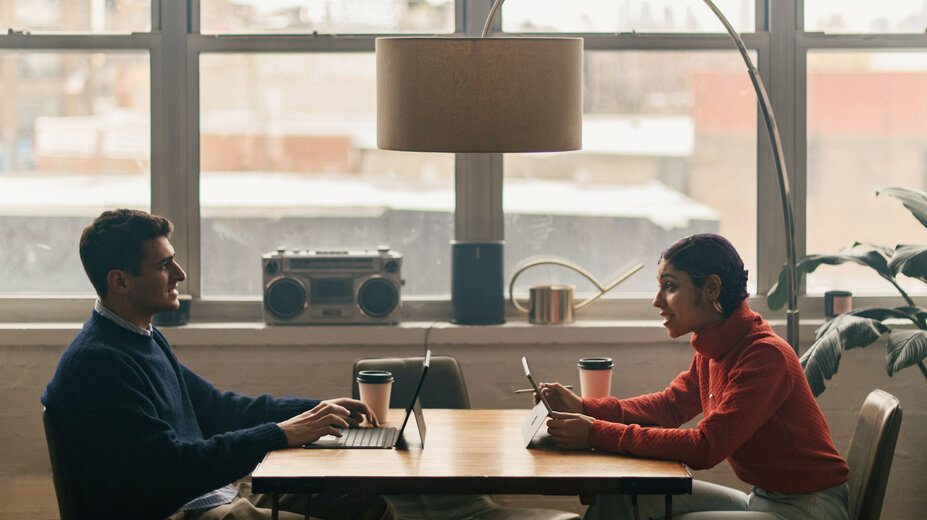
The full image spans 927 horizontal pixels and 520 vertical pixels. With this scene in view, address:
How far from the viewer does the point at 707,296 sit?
A: 8.27 ft

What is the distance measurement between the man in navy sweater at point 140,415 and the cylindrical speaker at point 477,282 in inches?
42.4

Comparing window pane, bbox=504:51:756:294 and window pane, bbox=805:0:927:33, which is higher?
window pane, bbox=805:0:927:33

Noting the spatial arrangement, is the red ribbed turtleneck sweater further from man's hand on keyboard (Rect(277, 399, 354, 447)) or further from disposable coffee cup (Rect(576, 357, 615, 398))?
man's hand on keyboard (Rect(277, 399, 354, 447))

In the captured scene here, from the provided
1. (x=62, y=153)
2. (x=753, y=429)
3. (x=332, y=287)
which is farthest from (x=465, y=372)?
(x=62, y=153)

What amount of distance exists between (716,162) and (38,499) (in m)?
2.70

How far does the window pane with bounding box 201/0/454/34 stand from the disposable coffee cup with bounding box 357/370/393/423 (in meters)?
1.62

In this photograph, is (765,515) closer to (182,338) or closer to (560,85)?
(560,85)

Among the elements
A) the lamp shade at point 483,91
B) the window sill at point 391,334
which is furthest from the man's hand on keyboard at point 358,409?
the window sill at point 391,334

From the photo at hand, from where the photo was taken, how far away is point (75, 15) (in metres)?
3.87

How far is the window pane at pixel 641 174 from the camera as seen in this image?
3.91 meters

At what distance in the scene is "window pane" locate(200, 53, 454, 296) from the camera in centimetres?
390

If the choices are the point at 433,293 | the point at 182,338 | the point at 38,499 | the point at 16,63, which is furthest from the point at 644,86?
the point at 38,499

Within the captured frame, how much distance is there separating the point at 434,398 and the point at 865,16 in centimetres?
216

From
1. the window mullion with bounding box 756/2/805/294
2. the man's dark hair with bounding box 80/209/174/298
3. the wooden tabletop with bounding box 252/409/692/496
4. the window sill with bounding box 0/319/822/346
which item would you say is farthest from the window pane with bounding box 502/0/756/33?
the wooden tabletop with bounding box 252/409/692/496
